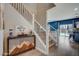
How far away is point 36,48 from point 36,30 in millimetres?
262

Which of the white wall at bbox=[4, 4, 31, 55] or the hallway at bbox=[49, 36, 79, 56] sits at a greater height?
the white wall at bbox=[4, 4, 31, 55]

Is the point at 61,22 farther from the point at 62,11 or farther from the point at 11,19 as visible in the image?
the point at 11,19

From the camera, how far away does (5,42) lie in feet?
5.42

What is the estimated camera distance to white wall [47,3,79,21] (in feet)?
5.53

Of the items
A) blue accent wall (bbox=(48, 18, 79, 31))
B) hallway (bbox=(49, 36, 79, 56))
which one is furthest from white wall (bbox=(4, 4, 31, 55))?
hallway (bbox=(49, 36, 79, 56))

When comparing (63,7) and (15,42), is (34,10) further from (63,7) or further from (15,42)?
(15,42)

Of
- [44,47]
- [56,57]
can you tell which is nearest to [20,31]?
[44,47]

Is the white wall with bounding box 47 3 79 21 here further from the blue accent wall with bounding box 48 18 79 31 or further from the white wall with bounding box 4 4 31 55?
the white wall with bounding box 4 4 31 55

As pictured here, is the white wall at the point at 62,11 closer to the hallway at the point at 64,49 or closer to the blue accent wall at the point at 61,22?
the blue accent wall at the point at 61,22

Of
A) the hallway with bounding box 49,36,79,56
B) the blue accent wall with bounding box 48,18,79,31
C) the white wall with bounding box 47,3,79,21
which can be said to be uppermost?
the white wall with bounding box 47,3,79,21

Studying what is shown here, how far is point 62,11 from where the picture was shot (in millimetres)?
1693

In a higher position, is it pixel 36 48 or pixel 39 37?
pixel 39 37

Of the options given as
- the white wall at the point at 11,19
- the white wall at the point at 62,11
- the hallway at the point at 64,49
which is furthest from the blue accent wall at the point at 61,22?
the white wall at the point at 11,19

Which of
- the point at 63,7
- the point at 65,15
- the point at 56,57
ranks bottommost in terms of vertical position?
the point at 56,57
